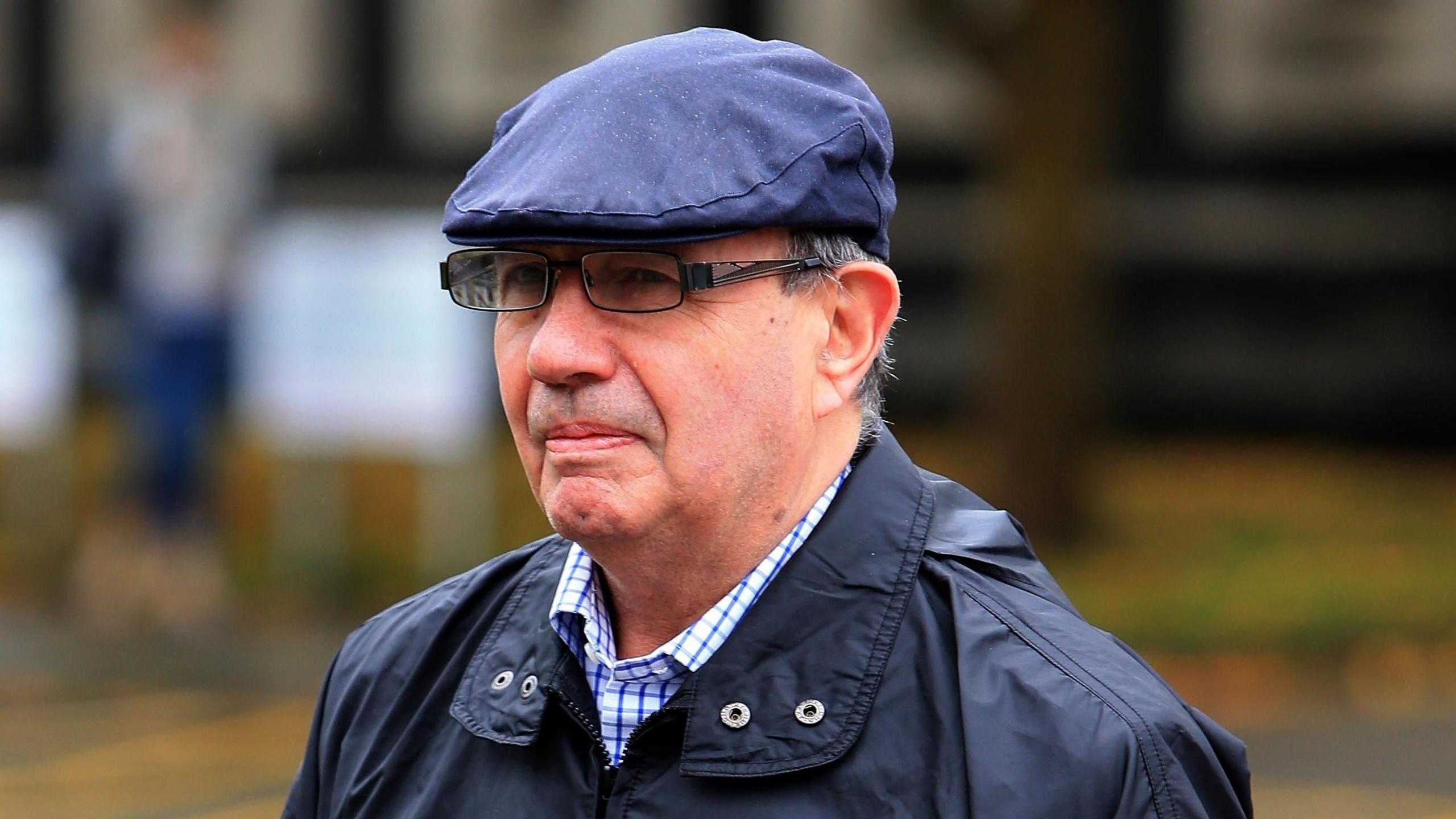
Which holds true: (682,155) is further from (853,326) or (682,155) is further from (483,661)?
(483,661)

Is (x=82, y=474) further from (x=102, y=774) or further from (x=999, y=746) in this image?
(x=999, y=746)

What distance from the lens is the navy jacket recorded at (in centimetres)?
205

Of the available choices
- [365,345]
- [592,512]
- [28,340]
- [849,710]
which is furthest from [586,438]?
[28,340]

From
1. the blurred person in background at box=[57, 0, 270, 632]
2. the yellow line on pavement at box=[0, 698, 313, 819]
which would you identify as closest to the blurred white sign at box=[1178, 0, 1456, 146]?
the blurred person in background at box=[57, 0, 270, 632]

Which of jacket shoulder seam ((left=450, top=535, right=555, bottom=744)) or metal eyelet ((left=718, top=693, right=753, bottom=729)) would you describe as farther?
jacket shoulder seam ((left=450, top=535, right=555, bottom=744))

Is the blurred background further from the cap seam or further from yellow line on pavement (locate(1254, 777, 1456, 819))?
the cap seam

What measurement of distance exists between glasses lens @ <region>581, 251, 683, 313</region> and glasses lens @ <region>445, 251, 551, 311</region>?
0.19 ft

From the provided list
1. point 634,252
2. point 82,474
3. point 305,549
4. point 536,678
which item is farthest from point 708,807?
point 82,474

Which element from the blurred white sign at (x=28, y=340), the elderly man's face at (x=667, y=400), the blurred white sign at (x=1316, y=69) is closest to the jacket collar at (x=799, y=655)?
the elderly man's face at (x=667, y=400)

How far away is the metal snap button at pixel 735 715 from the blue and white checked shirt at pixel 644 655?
3.4 inches

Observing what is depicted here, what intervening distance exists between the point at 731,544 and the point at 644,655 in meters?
0.17

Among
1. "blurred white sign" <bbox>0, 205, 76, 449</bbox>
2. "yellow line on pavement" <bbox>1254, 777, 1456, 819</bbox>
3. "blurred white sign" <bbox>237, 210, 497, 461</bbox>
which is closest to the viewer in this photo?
"yellow line on pavement" <bbox>1254, 777, 1456, 819</bbox>

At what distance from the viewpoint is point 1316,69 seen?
1248 centimetres

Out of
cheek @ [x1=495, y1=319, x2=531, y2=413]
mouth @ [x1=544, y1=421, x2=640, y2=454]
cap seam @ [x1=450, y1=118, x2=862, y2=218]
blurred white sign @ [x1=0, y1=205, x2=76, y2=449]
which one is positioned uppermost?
cap seam @ [x1=450, y1=118, x2=862, y2=218]
